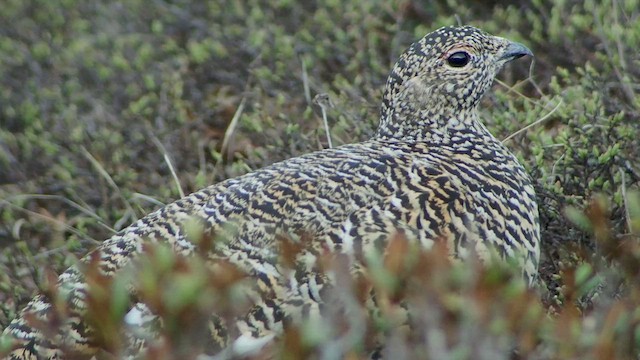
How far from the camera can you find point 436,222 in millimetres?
4199

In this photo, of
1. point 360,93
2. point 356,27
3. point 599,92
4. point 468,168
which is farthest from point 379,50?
point 468,168

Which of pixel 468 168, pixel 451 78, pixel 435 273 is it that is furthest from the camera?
pixel 451 78

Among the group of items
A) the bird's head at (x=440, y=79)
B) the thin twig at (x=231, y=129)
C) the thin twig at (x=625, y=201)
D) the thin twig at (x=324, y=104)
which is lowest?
the thin twig at (x=231, y=129)

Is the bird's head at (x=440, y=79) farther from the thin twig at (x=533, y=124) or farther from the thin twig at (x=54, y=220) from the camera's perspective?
the thin twig at (x=54, y=220)

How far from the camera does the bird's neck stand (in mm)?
5078

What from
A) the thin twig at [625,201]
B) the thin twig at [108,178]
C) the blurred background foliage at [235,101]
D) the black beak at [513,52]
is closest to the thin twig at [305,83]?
the blurred background foliage at [235,101]

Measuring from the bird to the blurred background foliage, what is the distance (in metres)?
0.34

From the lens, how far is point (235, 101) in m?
7.18

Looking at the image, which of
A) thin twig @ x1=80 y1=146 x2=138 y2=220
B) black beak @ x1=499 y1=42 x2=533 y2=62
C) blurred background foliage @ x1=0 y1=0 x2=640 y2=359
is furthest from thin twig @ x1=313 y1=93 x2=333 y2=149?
thin twig @ x1=80 y1=146 x2=138 y2=220

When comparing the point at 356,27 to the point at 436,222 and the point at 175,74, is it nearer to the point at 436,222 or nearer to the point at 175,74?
the point at 175,74

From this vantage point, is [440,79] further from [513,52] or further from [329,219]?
[329,219]

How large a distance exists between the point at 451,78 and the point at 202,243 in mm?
2562

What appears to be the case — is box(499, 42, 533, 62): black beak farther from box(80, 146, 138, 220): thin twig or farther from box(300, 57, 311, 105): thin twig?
box(80, 146, 138, 220): thin twig

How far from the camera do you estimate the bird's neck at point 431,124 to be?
200 inches
